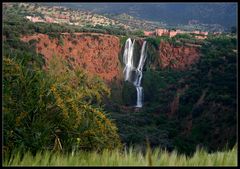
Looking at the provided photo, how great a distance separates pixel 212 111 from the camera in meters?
21.6

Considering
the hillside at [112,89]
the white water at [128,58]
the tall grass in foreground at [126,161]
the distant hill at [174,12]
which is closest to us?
the tall grass in foreground at [126,161]

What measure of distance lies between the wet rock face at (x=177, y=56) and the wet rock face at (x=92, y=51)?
408 cm

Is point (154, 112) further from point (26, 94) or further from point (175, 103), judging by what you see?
point (26, 94)

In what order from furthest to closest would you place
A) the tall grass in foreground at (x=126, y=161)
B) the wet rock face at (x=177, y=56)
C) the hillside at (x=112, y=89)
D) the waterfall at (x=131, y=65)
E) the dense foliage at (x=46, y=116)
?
the waterfall at (x=131, y=65) → the wet rock face at (x=177, y=56) → the hillside at (x=112, y=89) → the dense foliage at (x=46, y=116) → the tall grass in foreground at (x=126, y=161)

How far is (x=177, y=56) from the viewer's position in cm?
3906

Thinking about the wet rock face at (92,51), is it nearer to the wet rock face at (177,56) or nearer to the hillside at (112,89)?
the hillside at (112,89)

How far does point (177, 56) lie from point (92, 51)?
7.33m

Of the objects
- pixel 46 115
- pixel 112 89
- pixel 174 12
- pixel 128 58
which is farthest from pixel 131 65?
pixel 46 115

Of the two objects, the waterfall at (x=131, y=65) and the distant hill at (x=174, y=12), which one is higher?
the distant hill at (x=174, y=12)

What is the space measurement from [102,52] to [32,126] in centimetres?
3466

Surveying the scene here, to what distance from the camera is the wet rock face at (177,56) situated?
3684 cm

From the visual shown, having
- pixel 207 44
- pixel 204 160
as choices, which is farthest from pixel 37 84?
pixel 207 44

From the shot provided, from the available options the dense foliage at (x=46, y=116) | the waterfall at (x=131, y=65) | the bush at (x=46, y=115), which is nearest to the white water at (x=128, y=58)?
the waterfall at (x=131, y=65)

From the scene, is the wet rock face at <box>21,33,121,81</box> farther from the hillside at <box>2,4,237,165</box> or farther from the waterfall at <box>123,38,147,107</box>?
the waterfall at <box>123,38,147,107</box>
